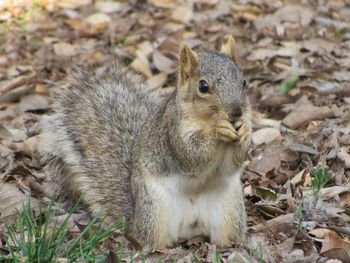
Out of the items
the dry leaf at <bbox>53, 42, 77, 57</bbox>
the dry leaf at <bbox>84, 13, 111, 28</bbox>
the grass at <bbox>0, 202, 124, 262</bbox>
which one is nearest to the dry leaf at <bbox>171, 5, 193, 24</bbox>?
the dry leaf at <bbox>84, 13, 111, 28</bbox>

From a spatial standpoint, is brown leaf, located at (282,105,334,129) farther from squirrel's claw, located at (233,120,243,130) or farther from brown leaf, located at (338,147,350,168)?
squirrel's claw, located at (233,120,243,130)

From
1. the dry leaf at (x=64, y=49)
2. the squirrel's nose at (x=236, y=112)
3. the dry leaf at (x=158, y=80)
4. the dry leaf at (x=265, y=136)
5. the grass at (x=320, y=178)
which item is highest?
the squirrel's nose at (x=236, y=112)

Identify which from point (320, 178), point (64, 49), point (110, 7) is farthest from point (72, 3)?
point (320, 178)

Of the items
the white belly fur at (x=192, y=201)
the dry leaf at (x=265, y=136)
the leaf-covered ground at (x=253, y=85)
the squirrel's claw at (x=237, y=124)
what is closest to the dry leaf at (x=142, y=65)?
the leaf-covered ground at (x=253, y=85)

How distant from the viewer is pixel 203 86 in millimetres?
3432

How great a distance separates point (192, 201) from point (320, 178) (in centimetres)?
71

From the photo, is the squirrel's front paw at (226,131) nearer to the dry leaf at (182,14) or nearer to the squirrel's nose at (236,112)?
the squirrel's nose at (236,112)

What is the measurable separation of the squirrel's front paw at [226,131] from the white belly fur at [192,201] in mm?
205

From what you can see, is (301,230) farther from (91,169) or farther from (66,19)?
(66,19)

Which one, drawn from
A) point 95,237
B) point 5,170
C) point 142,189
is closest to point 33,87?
point 5,170

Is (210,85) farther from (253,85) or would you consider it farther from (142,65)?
(142,65)

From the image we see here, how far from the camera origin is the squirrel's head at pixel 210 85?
10.9 feet

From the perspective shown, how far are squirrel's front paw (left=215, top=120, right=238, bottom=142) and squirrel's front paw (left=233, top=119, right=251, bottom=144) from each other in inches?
1.1

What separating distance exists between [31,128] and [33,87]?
63 cm
